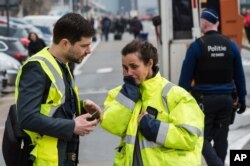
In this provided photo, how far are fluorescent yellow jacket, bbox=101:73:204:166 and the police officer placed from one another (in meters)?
2.62

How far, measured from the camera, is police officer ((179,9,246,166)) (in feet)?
23.4

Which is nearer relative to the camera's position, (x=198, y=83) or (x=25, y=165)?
(x=25, y=165)

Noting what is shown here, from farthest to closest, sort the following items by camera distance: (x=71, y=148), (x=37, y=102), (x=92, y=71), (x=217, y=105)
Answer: (x=92, y=71) → (x=217, y=105) → (x=71, y=148) → (x=37, y=102)

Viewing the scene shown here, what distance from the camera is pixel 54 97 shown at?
4270 millimetres

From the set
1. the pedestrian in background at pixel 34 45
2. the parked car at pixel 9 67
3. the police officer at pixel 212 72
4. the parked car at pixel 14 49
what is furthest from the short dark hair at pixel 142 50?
the parked car at pixel 14 49

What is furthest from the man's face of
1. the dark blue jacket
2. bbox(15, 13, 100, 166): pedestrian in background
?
the dark blue jacket

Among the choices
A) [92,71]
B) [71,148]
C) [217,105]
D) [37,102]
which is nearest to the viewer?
[37,102]

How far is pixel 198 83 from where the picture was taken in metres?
7.25

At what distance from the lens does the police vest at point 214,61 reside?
7.13m

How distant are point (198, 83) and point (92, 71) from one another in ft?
71.4

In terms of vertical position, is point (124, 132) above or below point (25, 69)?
below

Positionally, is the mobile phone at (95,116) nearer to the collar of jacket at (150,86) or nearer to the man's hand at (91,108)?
the man's hand at (91,108)

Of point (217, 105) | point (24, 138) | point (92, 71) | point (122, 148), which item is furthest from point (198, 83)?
point (92, 71)

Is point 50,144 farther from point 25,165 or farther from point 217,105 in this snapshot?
point 217,105
